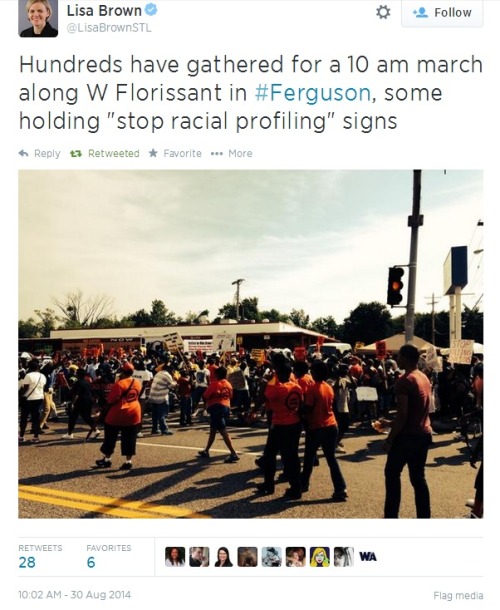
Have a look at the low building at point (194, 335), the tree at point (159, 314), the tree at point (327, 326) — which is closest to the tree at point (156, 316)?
the tree at point (159, 314)

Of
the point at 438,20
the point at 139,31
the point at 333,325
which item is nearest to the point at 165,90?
the point at 139,31

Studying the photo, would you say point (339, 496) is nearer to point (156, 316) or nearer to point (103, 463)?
point (103, 463)

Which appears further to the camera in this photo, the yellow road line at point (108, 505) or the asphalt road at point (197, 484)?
the asphalt road at point (197, 484)

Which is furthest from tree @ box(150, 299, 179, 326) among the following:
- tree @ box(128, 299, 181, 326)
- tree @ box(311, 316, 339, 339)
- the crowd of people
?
the crowd of people

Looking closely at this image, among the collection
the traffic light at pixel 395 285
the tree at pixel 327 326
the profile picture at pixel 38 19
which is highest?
the profile picture at pixel 38 19

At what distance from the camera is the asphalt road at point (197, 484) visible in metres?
4.81

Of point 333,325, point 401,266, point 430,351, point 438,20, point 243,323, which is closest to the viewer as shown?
point 438,20
